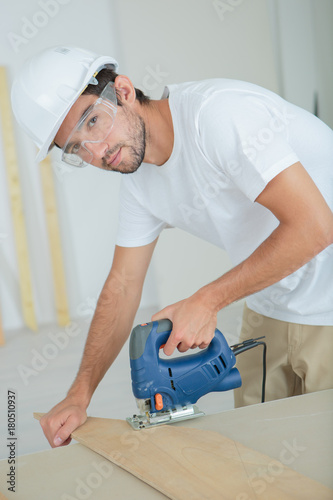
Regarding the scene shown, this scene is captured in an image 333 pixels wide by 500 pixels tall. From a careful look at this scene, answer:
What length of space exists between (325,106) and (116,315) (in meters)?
3.76

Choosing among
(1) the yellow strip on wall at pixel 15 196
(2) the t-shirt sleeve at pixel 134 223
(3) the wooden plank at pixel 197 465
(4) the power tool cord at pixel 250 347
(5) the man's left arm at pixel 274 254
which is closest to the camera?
(3) the wooden plank at pixel 197 465

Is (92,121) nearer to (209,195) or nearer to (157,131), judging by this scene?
(157,131)

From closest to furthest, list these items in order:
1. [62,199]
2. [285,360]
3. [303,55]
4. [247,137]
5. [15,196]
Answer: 1. [247,137]
2. [285,360]
3. [15,196]
4. [62,199]
5. [303,55]

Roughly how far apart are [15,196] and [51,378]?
1611 mm

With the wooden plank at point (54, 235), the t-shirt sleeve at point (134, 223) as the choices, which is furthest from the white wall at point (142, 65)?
the t-shirt sleeve at point (134, 223)

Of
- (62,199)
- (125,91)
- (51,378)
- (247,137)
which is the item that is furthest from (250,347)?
(62,199)

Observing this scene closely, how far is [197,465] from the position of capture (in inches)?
41.1

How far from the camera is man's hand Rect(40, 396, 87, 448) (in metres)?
1.32

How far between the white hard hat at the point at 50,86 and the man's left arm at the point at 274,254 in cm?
56

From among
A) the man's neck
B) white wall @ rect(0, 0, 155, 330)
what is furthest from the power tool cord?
white wall @ rect(0, 0, 155, 330)

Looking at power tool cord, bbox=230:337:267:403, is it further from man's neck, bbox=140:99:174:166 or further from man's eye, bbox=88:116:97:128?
man's eye, bbox=88:116:97:128

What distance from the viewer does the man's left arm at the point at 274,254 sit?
1.19m

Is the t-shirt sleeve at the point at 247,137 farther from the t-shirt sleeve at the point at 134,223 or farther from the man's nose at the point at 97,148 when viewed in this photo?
the t-shirt sleeve at the point at 134,223

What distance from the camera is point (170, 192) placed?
1564 mm
